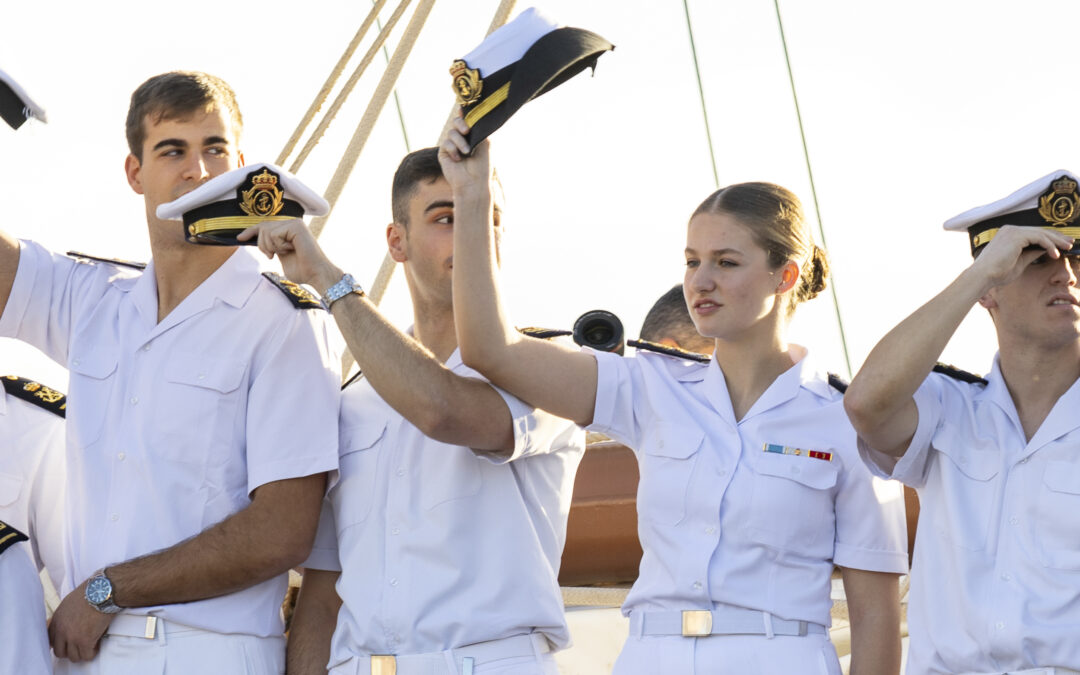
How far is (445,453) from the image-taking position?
303 centimetres

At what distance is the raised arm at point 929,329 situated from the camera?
2.74 metres

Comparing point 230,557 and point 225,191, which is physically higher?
point 225,191

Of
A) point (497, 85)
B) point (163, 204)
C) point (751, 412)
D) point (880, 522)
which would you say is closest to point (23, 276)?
point (163, 204)

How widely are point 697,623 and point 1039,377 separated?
785 millimetres

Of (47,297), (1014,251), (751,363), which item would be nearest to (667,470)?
(751,363)

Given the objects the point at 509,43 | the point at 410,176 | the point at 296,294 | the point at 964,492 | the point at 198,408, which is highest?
the point at 509,43

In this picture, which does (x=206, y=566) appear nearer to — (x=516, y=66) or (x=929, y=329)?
(x=516, y=66)

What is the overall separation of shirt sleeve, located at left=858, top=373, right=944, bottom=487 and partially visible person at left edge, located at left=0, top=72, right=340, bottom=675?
1.05 m

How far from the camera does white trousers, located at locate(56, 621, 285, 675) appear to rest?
2869 mm

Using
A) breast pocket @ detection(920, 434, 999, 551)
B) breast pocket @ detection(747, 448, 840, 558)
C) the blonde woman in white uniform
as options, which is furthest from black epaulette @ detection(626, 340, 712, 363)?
breast pocket @ detection(920, 434, 999, 551)

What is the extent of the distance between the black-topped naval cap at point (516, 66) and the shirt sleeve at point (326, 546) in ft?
2.74

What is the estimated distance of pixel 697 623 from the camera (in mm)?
2840

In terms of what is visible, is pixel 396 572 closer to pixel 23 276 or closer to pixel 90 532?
pixel 90 532

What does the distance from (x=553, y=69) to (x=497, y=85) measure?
13 centimetres
